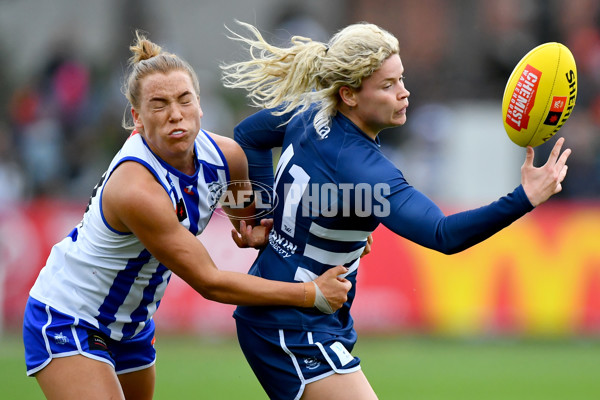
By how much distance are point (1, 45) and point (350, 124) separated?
12.3m

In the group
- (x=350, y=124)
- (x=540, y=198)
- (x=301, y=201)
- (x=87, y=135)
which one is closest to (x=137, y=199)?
(x=301, y=201)

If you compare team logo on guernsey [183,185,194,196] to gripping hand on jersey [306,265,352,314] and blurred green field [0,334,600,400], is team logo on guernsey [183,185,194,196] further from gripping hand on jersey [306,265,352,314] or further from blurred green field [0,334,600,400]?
blurred green field [0,334,600,400]

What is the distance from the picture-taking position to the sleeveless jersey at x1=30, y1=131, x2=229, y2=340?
176 inches

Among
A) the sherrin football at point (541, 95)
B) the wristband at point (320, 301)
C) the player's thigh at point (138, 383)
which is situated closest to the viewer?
the sherrin football at point (541, 95)

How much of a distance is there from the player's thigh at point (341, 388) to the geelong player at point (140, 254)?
33cm

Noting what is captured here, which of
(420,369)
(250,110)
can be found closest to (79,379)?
(420,369)

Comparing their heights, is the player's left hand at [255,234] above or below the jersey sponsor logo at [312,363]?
above

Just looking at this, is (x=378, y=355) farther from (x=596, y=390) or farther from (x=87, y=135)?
(x=87, y=135)

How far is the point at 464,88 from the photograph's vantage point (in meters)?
13.7

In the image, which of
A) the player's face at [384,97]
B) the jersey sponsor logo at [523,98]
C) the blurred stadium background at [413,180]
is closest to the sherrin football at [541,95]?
the jersey sponsor logo at [523,98]

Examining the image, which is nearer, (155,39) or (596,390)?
(596,390)

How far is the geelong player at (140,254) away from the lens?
4.32 metres

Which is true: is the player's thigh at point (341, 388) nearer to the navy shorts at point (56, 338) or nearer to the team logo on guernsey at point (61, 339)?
the navy shorts at point (56, 338)

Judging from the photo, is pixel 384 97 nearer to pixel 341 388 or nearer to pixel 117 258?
pixel 341 388
